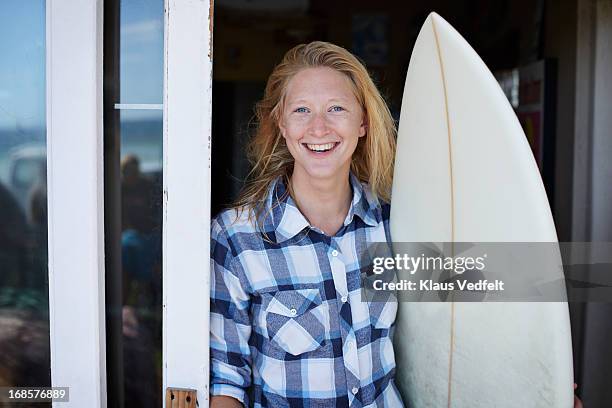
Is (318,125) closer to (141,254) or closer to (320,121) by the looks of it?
(320,121)

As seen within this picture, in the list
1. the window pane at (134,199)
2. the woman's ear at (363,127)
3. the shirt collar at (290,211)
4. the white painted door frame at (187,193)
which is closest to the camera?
the white painted door frame at (187,193)

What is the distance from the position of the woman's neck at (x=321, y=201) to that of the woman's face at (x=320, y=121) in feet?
0.19

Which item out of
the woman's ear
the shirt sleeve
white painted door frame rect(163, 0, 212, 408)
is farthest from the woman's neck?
white painted door frame rect(163, 0, 212, 408)

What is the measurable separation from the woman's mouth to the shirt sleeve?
0.34 meters

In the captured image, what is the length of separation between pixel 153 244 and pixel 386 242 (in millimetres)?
643

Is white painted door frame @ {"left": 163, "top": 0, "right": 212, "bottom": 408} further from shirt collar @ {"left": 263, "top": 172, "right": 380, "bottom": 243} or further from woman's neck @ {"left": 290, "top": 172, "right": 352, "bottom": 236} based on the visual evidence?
woman's neck @ {"left": 290, "top": 172, "right": 352, "bottom": 236}

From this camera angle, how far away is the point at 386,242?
1710mm

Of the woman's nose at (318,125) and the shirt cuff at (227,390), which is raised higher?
the woman's nose at (318,125)

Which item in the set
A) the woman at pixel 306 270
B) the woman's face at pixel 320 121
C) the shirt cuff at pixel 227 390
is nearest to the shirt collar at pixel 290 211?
the woman at pixel 306 270

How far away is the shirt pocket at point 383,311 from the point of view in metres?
1.61

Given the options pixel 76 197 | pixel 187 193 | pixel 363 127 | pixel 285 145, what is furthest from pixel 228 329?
pixel 363 127

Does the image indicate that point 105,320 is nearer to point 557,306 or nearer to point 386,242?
point 386,242

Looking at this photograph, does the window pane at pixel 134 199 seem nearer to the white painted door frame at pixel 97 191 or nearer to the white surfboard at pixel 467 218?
the white painted door frame at pixel 97 191

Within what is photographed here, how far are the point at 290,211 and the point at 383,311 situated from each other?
0.37 m
